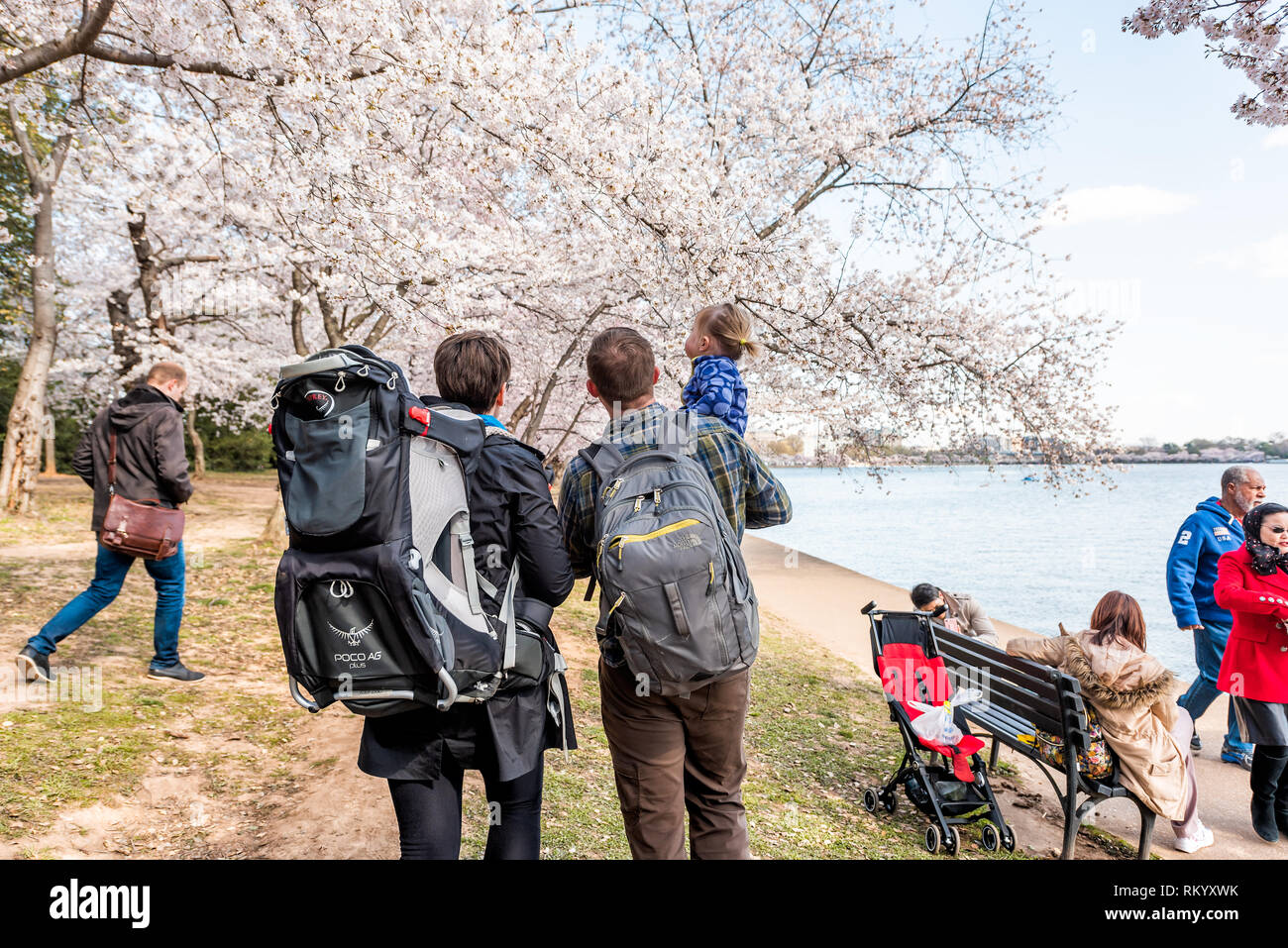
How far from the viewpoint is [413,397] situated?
197 centimetres

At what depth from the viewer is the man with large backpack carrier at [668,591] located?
6.52 ft

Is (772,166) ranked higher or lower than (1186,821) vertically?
higher

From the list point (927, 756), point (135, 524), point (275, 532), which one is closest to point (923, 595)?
point (927, 756)

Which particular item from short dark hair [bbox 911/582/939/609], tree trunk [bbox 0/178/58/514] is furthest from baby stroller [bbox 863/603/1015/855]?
tree trunk [bbox 0/178/58/514]

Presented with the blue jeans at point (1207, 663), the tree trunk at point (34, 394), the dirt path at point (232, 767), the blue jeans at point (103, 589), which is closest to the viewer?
the dirt path at point (232, 767)

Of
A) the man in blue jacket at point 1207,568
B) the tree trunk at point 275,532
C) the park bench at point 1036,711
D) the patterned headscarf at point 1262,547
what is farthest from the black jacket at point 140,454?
the tree trunk at point 275,532

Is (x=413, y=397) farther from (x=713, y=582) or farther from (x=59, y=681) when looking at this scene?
(x=59, y=681)

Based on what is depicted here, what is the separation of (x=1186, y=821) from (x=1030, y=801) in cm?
84

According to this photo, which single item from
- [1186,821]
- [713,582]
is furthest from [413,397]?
[1186,821]

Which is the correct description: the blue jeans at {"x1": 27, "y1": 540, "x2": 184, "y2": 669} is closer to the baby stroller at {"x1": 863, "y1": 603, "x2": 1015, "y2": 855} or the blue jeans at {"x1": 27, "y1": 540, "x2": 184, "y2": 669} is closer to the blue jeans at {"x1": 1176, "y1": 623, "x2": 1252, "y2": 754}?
the baby stroller at {"x1": 863, "y1": 603, "x2": 1015, "y2": 855}

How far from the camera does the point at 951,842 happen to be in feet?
12.5

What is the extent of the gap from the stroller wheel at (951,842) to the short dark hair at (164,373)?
5.25 m

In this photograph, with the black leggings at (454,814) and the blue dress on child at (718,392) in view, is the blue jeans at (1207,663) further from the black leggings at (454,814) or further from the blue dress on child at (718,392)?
the black leggings at (454,814)

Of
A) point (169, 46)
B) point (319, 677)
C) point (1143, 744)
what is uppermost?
point (169, 46)
